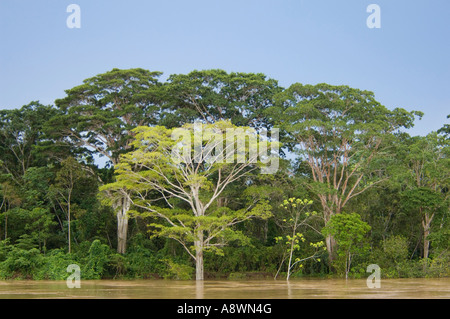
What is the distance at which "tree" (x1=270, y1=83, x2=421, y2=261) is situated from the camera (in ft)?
75.9

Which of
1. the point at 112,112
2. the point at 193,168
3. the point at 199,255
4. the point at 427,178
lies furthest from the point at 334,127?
the point at 112,112

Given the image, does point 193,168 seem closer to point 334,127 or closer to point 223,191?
point 223,191

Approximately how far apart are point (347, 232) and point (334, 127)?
4.96 metres

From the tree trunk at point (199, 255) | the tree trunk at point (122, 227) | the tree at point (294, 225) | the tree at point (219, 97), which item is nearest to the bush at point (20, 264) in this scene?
the tree trunk at point (122, 227)

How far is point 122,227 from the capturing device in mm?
25719

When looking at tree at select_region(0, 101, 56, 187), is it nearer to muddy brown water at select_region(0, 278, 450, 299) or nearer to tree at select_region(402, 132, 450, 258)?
muddy brown water at select_region(0, 278, 450, 299)

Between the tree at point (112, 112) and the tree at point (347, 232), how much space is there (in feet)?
33.3

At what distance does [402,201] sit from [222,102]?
9.54 m

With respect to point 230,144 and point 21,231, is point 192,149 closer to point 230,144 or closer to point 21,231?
point 230,144

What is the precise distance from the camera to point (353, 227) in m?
20.6

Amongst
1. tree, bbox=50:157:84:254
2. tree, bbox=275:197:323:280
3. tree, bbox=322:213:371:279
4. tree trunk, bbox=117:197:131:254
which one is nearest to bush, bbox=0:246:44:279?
tree, bbox=50:157:84:254

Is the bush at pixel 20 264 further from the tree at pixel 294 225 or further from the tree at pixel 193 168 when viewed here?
the tree at pixel 294 225
